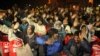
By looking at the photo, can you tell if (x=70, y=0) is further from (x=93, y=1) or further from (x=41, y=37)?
(x=41, y=37)

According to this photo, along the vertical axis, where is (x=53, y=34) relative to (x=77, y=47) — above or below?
above

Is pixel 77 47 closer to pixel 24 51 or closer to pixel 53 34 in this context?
pixel 53 34

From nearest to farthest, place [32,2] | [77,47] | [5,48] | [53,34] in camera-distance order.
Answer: [5,48], [77,47], [53,34], [32,2]

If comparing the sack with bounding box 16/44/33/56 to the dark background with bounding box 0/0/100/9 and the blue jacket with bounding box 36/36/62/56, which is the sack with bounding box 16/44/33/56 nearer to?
the blue jacket with bounding box 36/36/62/56

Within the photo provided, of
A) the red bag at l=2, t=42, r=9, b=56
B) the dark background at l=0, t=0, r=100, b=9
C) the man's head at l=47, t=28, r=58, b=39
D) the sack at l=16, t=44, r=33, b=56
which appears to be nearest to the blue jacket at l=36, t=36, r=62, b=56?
the man's head at l=47, t=28, r=58, b=39

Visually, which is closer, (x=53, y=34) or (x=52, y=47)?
(x=52, y=47)

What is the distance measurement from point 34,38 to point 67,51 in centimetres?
104

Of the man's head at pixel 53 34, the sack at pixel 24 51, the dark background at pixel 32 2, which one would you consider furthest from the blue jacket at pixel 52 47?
the dark background at pixel 32 2

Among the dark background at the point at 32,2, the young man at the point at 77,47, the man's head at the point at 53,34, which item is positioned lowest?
the dark background at the point at 32,2

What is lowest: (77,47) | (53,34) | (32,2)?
(32,2)

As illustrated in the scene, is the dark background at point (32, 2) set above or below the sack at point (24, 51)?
below

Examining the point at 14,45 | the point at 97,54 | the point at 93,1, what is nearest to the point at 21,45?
the point at 14,45

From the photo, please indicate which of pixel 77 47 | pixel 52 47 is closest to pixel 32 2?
pixel 52 47

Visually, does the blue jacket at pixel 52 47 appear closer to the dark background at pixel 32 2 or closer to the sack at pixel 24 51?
the sack at pixel 24 51
